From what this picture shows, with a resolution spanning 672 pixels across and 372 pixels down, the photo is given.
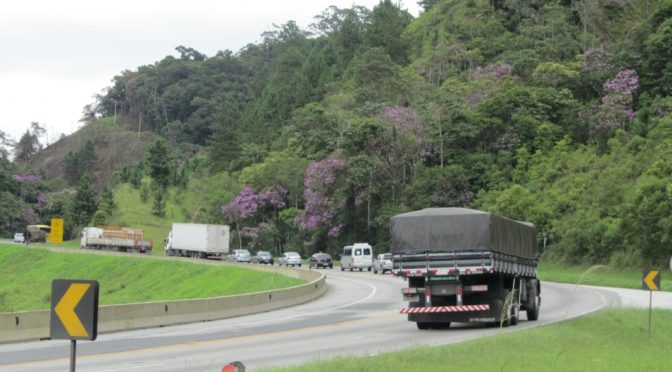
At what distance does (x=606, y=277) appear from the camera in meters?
58.1

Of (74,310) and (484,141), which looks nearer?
(74,310)

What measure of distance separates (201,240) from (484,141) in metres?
26.4

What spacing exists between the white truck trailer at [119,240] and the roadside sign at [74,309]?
94.0 meters

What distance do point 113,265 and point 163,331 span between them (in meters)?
57.4

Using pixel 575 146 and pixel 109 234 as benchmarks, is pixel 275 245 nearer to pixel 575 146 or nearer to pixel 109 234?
pixel 109 234

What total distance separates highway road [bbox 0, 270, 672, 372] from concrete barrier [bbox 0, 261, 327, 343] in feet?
1.64

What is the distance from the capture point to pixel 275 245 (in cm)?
10250

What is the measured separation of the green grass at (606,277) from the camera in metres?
52.3

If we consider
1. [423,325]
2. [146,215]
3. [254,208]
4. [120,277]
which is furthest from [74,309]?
[146,215]

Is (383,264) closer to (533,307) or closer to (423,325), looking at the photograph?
(533,307)

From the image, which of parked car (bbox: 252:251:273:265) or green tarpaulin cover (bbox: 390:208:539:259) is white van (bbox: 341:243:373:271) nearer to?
parked car (bbox: 252:251:273:265)

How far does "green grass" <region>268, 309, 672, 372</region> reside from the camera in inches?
602

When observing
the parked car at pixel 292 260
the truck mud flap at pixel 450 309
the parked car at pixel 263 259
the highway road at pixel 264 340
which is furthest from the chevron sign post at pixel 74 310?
the parked car at pixel 263 259

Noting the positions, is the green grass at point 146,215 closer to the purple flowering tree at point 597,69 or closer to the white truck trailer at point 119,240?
the white truck trailer at point 119,240
